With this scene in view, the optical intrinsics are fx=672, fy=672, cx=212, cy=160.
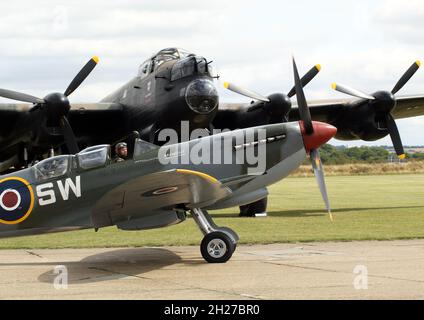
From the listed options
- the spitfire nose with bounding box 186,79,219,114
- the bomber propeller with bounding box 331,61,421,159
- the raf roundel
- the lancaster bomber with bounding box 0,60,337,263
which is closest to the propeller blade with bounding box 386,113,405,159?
the bomber propeller with bounding box 331,61,421,159

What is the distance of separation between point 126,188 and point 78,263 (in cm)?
227

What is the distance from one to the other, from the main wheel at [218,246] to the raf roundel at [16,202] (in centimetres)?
292

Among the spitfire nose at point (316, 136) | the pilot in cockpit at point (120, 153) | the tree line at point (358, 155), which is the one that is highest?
the tree line at point (358, 155)

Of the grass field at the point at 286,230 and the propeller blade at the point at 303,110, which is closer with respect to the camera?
the propeller blade at the point at 303,110

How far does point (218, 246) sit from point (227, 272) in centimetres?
→ 102

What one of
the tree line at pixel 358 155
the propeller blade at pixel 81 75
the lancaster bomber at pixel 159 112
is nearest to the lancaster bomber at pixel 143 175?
the lancaster bomber at pixel 159 112

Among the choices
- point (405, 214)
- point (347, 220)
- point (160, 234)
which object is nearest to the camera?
point (160, 234)

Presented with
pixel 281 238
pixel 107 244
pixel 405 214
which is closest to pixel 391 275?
pixel 281 238

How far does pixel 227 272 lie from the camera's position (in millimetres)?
10133

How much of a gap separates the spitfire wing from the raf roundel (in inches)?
43.9

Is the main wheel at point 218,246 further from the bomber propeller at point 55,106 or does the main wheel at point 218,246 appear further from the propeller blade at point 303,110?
the bomber propeller at point 55,106

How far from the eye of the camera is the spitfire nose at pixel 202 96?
1911cm
